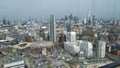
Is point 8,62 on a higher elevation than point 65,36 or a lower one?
lower

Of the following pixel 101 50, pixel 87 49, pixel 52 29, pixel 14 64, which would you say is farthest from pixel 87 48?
pixel 14 64

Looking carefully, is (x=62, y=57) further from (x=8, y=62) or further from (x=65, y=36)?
(x=65, y=36)

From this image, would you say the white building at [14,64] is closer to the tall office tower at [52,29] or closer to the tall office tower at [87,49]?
the tall office tower at [87,49]

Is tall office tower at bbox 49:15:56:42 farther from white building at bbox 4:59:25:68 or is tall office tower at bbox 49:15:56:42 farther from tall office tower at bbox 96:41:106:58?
white building at bbox 4:59:25:68

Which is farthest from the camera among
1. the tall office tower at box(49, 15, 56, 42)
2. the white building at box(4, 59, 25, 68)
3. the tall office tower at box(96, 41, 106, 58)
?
the tall office tower at box(49, 15, 56, 42)

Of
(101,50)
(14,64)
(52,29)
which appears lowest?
(14,64)

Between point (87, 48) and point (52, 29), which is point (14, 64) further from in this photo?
point (52, 29)

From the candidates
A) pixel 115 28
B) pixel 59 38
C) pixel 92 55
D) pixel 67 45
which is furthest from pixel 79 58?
pixel 115 28

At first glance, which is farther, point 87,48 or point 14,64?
point 87,48

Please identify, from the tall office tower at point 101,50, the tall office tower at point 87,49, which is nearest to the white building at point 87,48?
the tall office tower at point 87,49

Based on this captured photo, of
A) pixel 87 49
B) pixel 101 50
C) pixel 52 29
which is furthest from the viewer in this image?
pixel 52 29

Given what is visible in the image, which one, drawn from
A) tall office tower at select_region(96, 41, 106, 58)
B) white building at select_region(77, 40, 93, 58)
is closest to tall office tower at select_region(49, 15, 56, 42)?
white building at select_region(77, 40, 93, 58)
